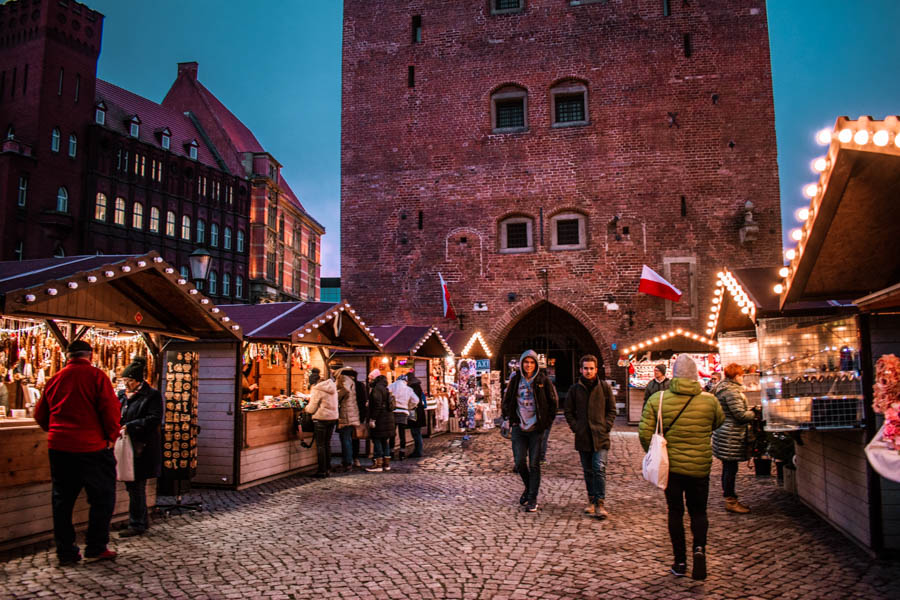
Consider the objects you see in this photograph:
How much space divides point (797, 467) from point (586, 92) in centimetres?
1553

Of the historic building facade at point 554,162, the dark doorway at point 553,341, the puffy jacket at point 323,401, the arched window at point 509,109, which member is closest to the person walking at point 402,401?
the puffy jacket at point 323,401

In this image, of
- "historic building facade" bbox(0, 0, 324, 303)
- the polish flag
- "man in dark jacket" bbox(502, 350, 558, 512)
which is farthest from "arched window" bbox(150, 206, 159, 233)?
"man in dark jacket" bbox(502, 350, 558, 512)

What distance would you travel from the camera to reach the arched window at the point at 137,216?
33531 millimetres

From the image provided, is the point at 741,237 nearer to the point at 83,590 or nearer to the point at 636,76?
the point at 636,76

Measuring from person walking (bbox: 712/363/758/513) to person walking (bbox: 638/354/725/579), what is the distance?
2.15 meters

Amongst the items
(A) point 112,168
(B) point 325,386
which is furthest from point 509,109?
(A) point 112,168

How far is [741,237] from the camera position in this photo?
64.2 feet

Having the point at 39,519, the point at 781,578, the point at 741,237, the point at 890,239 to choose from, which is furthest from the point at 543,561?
the point at 741,237

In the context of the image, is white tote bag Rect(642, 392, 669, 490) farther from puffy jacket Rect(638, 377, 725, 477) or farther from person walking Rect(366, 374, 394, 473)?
person walking Rect(366, 374, 394, 473)

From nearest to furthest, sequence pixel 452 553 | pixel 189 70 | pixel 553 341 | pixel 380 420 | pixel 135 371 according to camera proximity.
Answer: pixel 452 553
pixel 135 371
pixel 380 420
pixel 553 341
pixel 189 70

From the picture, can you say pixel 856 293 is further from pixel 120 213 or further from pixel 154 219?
pixel 154 219

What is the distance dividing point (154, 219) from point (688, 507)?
34810mm

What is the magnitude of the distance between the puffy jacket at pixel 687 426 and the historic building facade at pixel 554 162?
15.2 metres

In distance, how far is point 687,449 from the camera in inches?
194
